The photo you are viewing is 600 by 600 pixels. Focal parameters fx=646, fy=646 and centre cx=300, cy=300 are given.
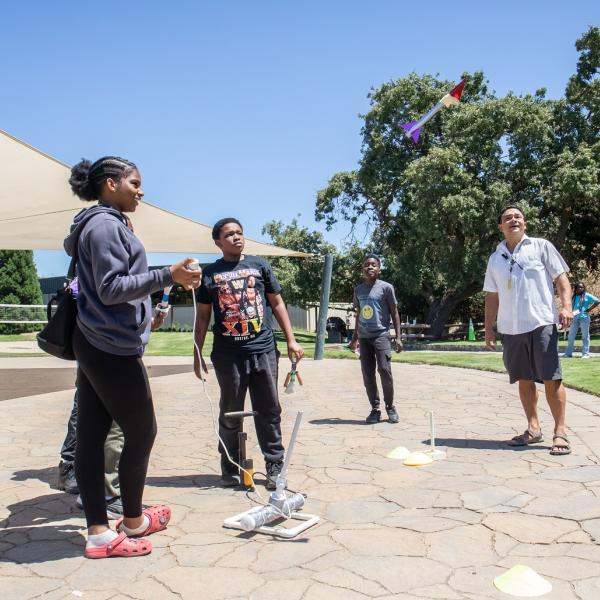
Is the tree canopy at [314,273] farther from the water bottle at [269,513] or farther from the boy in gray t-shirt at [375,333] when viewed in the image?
the water bottle at [269,513]

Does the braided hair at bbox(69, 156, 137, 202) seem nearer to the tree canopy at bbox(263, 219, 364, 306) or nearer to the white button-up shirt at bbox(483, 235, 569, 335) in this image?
the white button-up shirt at bbox(483, 235, 569, 335)

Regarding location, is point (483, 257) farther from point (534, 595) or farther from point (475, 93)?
point (534, 595)

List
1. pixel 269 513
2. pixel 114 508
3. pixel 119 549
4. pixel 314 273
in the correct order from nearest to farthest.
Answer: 1. pixel 119 549
2. pixel 269 513
3. pixel 114 508
4. pixel 314 273

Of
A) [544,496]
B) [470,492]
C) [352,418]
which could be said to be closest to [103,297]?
[470,492]

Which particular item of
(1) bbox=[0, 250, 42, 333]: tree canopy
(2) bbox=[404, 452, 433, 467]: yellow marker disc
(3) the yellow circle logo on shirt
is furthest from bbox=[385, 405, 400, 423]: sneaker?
(1) bbox=[0, 250, 42, 333]: tree canopy

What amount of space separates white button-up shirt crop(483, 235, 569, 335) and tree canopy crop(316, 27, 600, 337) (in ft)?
61.8

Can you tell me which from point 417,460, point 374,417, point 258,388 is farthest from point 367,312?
point 258,388

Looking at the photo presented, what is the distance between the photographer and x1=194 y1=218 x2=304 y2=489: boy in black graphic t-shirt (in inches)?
169

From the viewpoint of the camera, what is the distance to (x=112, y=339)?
2998 millimetres

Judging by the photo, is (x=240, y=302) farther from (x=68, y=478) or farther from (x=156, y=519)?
(x=68, y=478)

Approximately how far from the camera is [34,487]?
4.50 metres

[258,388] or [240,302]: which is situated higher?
[240,302]

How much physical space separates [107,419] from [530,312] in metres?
3.54

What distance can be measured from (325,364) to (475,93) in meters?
21.1
